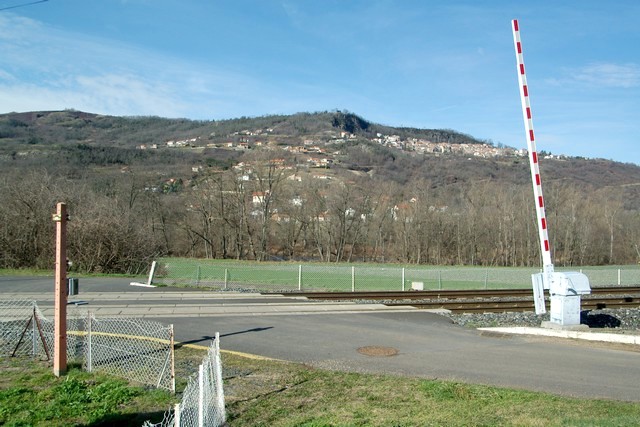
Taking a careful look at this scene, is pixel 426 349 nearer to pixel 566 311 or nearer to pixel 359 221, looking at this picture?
pixel 566 311

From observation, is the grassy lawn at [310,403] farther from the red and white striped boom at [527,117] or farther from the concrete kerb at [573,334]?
the red and white striped boom at [527,117]

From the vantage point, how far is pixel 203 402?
591 cm

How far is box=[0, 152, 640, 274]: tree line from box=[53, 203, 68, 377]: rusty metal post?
4444 centimetres

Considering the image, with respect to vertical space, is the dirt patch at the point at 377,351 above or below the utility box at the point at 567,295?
below

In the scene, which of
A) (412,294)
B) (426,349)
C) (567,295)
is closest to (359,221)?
(412,294)

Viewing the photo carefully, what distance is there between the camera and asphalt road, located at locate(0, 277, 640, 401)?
9148 millimetres

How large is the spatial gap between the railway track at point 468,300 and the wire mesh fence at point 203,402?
510 inches

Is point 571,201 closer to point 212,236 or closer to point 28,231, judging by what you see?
point 212,236

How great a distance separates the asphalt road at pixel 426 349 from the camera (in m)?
9.15

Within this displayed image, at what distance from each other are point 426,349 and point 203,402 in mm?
6720

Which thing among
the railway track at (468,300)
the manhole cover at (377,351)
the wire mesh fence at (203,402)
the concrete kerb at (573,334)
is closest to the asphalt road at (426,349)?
the manhole cover at (377,351)

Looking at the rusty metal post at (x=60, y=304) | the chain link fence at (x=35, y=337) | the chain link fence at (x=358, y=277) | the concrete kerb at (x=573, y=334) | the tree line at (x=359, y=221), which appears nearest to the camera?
the rusty metal post at (x=60, y=304)

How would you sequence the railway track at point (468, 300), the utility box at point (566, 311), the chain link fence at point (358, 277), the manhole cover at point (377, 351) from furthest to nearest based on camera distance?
the chain link fence at point (358, 277), the railway track at point (468, 300), the utility box at point (566, 311), the manhole cover at point (377, 351)

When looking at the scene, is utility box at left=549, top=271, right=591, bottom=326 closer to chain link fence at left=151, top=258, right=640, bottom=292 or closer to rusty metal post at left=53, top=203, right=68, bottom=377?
rusty metal post at left=53, top=203, right=68, bottom=377
